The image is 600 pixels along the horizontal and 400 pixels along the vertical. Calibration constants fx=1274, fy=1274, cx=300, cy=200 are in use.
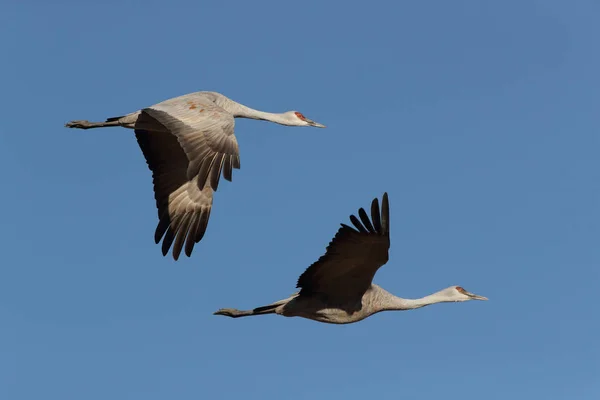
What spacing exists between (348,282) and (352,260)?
0.42 metres

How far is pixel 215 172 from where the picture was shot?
1375 centimetres

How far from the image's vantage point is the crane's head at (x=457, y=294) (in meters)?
15.6

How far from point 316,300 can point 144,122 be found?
10.2 feet

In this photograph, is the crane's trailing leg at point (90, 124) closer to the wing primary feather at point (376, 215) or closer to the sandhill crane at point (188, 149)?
the sandhill crane at point (188, 149)

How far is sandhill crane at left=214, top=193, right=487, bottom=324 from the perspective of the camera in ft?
43.9

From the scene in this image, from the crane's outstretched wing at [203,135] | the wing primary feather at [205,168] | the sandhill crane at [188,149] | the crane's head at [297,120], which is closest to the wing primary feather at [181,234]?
the sandhill crane at [188,149]

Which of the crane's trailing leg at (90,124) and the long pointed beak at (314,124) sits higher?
the long pointed beak at (314,124)

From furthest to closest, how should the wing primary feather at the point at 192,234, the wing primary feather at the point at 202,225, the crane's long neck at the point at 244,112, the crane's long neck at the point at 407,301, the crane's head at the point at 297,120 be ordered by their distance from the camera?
the crane's head at the point at 297,120 → the crane's long neck at the point at 244,112 → the wing primary feather at the point at 202,225 → the wing primary feather at the point at 192,234 → the crane's long neck at the point at 407,301

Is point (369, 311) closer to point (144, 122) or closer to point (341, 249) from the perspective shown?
point (341, 249)

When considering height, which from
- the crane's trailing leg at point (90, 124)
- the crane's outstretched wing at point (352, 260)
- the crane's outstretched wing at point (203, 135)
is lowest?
the crane's outstretched wing at point (352, 260)

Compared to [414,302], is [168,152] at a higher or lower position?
higher

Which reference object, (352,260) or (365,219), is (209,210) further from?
(365,219)

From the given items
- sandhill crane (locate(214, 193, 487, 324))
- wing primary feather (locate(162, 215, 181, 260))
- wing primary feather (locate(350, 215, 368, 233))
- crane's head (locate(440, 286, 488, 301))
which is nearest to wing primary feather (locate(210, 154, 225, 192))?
sandhill crane (locate(214, 193, 487, 324))

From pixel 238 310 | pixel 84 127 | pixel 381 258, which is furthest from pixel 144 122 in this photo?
pixel 381 258
